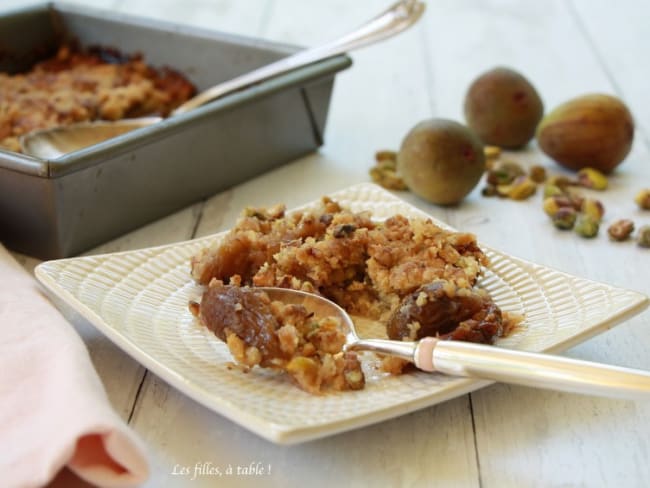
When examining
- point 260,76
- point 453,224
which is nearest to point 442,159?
point 453,224

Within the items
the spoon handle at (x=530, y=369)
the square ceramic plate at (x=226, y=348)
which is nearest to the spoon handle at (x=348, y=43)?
the square ceramic plate at (x=226, y=348)

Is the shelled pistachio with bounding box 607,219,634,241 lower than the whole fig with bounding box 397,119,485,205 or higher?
lower

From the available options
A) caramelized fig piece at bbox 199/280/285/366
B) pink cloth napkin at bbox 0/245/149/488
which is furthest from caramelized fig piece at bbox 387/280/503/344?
pink cloth napkin at bbox 0/245/149/488

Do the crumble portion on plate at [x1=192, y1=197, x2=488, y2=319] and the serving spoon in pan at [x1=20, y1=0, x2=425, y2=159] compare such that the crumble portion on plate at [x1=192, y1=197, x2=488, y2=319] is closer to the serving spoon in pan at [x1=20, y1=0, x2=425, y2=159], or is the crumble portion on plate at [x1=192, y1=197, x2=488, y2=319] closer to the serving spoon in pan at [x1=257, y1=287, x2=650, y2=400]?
the serving spoon in pan at [x1=257, y1=287, x2=650, y2=400]

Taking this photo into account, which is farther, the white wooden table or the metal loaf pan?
the metal loaf pan

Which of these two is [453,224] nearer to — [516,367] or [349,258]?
[349,258]

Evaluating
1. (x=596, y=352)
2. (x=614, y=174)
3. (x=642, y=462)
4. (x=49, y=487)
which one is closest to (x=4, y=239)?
(x=49, y=487)
